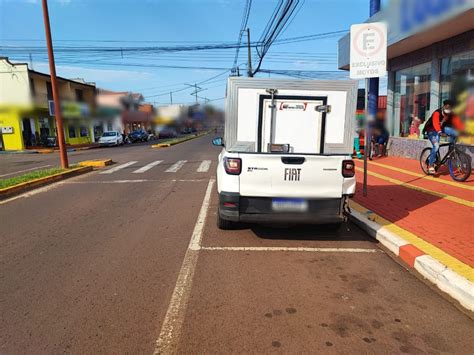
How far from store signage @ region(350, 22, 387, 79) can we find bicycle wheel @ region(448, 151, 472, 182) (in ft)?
10.7

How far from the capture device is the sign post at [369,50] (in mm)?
6418

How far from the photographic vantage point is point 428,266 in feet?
13.1

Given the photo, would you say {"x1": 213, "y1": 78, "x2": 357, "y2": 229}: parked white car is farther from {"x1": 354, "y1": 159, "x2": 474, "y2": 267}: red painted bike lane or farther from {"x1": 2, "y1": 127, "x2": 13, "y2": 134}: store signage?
{"x1": 2, "y1": 127, "x2": 13, "y2": 134}: store signage

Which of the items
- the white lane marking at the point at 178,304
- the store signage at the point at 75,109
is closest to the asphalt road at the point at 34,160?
the store signage at the point at 75,109

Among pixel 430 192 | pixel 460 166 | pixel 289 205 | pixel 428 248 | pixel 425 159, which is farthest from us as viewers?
pixel 425 159

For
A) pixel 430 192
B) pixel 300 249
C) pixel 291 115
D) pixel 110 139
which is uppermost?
pixel 291 115

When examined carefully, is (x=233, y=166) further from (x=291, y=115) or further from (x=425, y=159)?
(x=425, y=159)

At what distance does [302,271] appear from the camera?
418 cm

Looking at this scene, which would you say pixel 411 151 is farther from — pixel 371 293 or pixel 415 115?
pixel 371 293

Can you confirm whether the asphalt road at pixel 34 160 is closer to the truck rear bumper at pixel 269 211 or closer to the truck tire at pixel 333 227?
the truck rear bumper at pixel 269 211

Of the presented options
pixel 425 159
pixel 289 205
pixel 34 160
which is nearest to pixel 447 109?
pixel 425 159

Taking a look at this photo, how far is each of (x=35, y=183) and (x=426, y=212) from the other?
967cm

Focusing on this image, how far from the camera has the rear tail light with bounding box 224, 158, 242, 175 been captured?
4793 millimetres

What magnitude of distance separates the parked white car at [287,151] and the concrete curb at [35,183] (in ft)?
21.6
